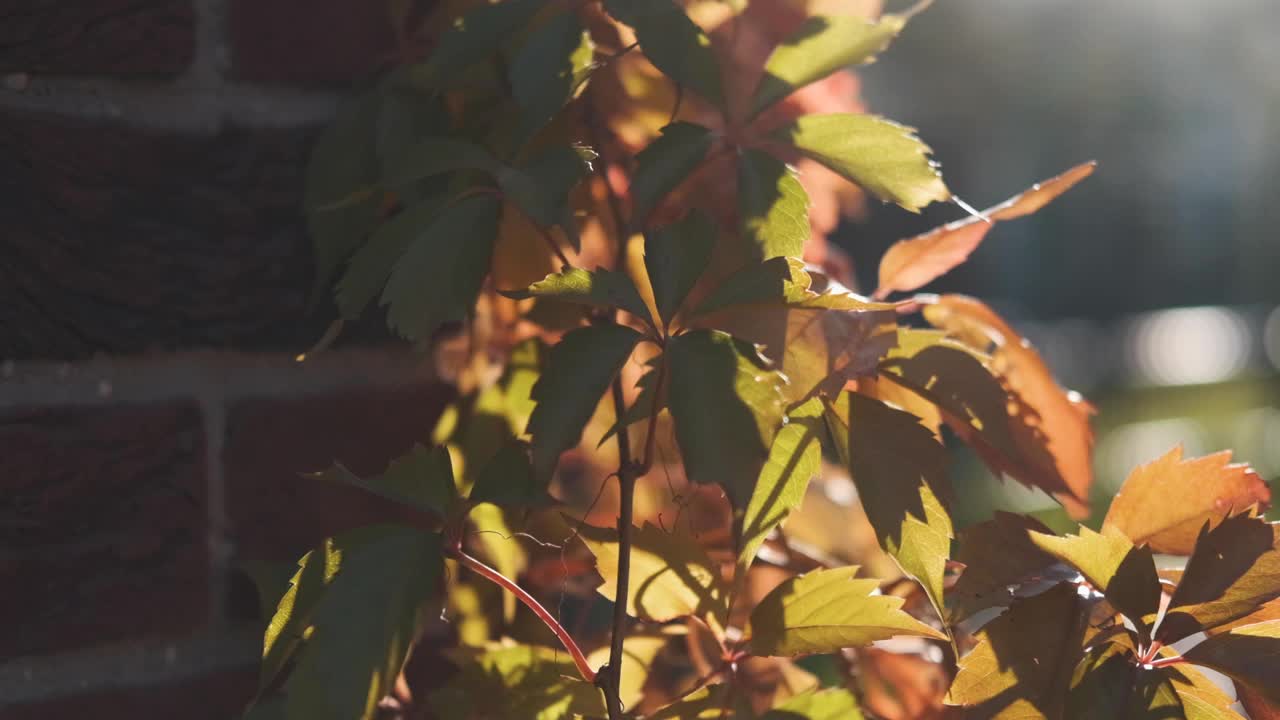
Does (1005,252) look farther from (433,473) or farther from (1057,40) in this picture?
(433,473)

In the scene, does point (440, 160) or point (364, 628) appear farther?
point (440, 160)

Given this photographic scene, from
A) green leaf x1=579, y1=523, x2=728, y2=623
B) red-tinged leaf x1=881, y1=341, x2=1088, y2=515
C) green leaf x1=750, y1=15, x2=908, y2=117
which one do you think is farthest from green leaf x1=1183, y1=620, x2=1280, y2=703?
green leaf x1=750, y1=15, x2=908, y2=117

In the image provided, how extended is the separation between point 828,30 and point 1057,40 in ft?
86.8

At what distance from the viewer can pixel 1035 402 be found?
78cm

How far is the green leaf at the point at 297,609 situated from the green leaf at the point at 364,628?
17mm

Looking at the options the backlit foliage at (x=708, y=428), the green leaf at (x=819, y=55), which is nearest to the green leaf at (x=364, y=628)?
the backlit foliage at (x=708, y=428)

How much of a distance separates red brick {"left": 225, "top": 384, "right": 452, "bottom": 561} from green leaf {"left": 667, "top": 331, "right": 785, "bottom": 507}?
0.35 m

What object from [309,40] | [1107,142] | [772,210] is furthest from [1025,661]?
[1107,142]

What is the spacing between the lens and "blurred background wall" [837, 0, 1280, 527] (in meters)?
24.3

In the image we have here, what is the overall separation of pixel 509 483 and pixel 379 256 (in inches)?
5.9

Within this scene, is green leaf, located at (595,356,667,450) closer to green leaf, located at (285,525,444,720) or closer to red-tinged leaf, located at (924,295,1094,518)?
green leaf, located at (285,525,444,720)

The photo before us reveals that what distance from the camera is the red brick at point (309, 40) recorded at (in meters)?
0.79

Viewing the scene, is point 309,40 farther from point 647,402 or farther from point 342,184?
point 647,402

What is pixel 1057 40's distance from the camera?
2484 centimetres
